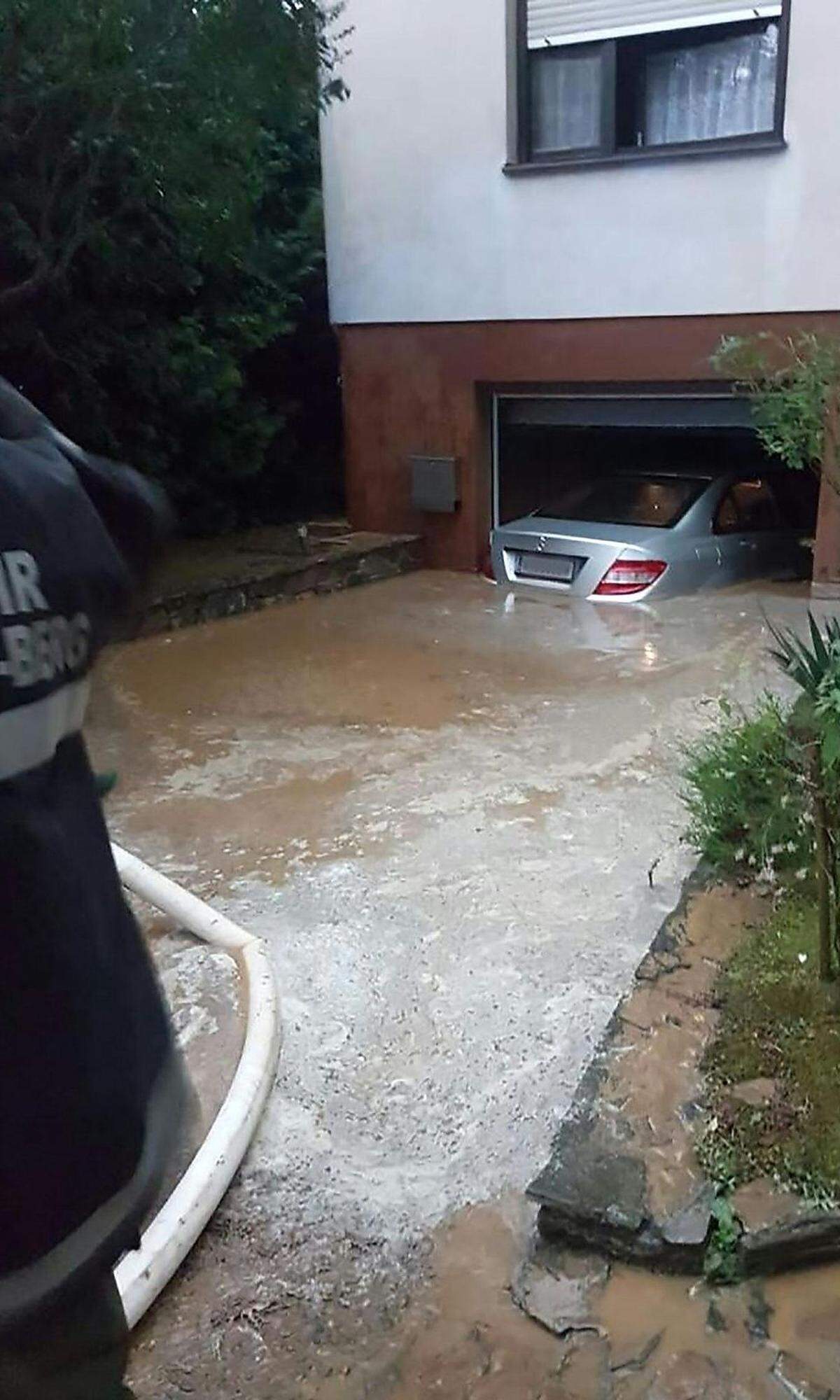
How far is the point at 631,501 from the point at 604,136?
2928 millimetres

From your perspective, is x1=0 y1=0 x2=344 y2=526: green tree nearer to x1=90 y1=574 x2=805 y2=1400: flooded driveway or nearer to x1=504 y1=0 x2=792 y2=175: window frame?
x1=504 y1=0 x2=792 y2=175: window frame

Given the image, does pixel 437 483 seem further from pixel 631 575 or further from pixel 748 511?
pixel 748 511

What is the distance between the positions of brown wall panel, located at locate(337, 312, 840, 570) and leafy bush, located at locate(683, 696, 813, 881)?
556 centimetres

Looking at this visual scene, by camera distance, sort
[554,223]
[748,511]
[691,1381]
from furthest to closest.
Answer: [748,511]
[554,223]
[691,1381]

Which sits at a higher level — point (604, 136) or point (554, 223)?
point (604, 136)

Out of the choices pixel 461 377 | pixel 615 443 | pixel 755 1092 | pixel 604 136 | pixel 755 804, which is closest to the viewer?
pixel 755 1092

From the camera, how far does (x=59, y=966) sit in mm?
1396

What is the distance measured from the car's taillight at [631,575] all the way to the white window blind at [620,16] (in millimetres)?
4121

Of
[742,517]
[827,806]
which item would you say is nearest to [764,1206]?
[827,806]

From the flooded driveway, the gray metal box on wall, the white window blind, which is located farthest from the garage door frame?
the white window blind

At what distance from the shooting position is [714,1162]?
2.84 metres

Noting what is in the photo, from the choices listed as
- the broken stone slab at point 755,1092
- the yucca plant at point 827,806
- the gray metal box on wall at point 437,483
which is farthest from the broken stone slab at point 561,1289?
the gray metal box on wall at point 437,483

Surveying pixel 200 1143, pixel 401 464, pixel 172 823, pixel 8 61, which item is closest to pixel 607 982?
pixel 200 1143

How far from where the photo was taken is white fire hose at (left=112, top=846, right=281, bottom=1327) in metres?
2.73
